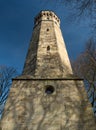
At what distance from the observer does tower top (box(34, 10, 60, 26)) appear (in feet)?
51.6

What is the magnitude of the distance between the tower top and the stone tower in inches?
109

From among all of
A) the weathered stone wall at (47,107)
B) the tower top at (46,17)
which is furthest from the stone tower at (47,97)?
the tower top at (46,17)

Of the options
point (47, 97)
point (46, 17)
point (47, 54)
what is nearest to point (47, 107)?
point (47, 97)

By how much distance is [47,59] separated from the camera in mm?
12633

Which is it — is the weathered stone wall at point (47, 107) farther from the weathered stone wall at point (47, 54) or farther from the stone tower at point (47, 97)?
the weathered stone wall at point (47, 54)

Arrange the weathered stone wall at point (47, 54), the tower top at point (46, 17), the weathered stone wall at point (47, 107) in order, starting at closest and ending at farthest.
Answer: the weathered stone wall at point (47, 107) → the weathered stone wall at point (47, 54) → the tower top at point (46, 17)

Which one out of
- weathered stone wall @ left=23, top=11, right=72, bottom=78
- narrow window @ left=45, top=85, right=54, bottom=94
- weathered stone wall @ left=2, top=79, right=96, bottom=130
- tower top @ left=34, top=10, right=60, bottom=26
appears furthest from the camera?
tower top @ left=34, top=10, right=60, bottom=26

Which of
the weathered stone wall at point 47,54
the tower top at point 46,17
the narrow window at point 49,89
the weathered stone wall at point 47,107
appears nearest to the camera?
the weathered stone wall at point 47,107

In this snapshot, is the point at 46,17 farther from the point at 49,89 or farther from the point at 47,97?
the point at 47,97

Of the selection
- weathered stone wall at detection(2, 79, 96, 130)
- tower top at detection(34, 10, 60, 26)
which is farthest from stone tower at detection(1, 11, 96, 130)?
tower top at detection(34, 10, 60, 26)

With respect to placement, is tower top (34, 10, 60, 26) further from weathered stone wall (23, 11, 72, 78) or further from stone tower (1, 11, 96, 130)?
stone tower (1, 11, 96, 130)

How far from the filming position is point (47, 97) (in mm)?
10773

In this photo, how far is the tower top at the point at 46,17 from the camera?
1574 centimetres

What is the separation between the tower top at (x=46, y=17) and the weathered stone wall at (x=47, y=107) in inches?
238
